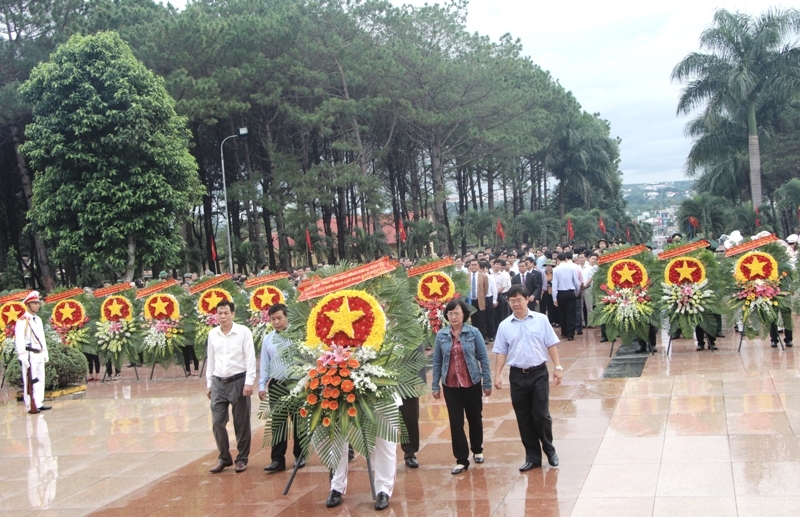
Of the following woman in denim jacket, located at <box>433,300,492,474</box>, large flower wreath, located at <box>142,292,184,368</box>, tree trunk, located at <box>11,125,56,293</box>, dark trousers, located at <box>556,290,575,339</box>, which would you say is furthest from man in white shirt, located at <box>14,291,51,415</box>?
tree trunk, located at <box>11,125,56,293</box>

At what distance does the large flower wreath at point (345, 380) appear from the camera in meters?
6.62

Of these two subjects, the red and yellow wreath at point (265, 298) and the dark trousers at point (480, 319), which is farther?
the dark trousers at point (480, 319)

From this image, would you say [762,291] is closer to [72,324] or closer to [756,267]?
[756,267]

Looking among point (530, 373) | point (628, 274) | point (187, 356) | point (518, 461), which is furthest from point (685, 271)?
point (187, 356)

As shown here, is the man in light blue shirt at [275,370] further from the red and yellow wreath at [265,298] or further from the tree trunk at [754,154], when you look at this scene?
the tree trunk at [754,154]

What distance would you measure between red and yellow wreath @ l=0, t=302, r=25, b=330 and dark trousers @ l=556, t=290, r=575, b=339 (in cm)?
982

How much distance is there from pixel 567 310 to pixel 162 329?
24.3 feet

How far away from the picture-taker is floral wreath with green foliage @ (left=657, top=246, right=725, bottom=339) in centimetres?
1257

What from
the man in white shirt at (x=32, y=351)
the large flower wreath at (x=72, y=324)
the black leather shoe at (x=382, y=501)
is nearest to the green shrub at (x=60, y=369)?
the man in white shirt at (x=32, y=351)

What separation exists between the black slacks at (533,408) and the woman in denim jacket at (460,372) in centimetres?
26

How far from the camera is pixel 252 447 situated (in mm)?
9312

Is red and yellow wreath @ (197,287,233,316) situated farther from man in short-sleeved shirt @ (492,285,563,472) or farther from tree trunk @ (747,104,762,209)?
tree trunk @ (747,104,762,209)

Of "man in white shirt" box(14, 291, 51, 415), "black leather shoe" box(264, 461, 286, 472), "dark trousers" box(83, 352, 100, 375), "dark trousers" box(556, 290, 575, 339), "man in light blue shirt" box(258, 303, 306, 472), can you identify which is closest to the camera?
"man in light blue shirt" box(258, 303, 306, 472)

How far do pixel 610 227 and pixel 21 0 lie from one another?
42.2 m
